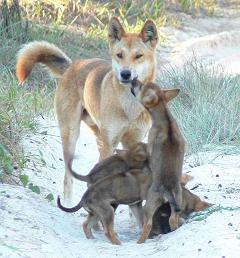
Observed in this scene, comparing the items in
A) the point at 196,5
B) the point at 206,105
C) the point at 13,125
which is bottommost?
the point at 196,5

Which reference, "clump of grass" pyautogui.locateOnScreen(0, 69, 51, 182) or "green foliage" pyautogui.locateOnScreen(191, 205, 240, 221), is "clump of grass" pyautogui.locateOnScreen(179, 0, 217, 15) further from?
"green foliage" pyautogui.locateOnScreen(191, 205, 240, 221)

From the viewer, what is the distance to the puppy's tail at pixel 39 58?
9383 mm

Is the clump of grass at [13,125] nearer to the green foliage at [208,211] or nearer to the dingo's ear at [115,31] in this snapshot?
the dingo's ear at [115,31]

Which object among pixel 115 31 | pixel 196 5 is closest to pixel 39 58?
pixel 115 31

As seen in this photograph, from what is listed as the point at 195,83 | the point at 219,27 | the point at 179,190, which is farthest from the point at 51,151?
the point at 219,27

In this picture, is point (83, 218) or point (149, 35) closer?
point (83, 218)

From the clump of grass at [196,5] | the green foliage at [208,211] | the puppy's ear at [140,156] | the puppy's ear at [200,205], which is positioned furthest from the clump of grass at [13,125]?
the clump of grass at [196,5]

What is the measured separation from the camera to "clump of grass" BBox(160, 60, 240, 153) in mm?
10672

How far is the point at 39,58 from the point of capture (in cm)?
952

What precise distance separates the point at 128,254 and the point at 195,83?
589 centimetres

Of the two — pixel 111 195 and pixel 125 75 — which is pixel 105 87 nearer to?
pixel 125 75

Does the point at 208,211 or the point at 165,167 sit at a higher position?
the point at 165,167

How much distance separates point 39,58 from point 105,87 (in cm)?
125

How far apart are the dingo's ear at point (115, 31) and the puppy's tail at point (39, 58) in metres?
0.93
